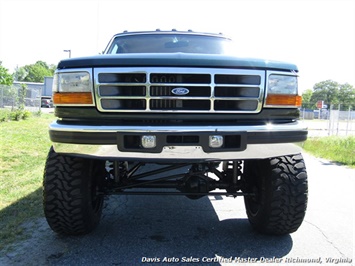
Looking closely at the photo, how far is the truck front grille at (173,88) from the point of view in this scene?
2369 millimetres

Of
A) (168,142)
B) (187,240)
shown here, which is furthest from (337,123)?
(168,142)

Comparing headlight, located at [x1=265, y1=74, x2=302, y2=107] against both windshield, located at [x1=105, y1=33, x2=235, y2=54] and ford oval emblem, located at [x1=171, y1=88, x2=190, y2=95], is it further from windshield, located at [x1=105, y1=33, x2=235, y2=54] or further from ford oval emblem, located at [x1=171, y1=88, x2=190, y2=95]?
windshield, located at [x1=105, y1=33, x2=235, y2=54]

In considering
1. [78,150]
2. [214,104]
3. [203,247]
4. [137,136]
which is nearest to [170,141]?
[137,136]

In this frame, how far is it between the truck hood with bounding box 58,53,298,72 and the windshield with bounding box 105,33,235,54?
158cm

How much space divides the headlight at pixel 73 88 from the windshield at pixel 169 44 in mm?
1662

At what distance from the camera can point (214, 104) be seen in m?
2.44

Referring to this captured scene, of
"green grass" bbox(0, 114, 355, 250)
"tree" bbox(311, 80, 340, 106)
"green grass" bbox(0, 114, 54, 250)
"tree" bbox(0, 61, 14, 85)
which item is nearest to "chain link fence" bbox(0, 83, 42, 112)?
"green grass" bbox(0, 114, 355, 250)

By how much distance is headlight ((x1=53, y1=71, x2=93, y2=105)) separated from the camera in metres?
2.39

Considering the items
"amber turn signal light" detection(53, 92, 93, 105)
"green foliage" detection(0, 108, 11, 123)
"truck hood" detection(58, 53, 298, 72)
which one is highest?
"truck hood" detection(58, 53, 298, 72)

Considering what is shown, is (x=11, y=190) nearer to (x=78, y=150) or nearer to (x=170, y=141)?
(x=78, y=150)

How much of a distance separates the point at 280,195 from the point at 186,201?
5.63 feet

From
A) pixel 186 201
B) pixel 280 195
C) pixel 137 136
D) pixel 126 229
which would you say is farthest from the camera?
pixel 186 201

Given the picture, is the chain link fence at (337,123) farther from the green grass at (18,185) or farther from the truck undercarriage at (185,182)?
the truck undercarriage at (185,182)

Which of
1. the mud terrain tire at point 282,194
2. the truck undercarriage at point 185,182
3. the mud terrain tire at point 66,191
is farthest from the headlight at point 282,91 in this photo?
the mud terrain tire at point 66,191
